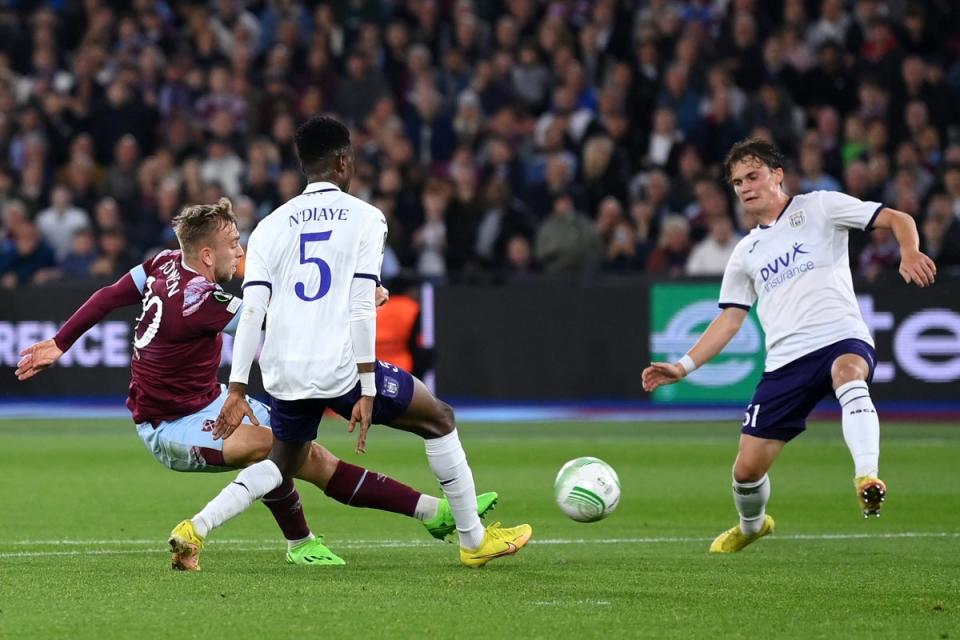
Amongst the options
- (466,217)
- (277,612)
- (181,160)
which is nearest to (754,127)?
(466,217)

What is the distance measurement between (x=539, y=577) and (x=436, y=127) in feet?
46.1

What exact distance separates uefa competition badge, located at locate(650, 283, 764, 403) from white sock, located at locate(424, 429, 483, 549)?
966 centimetres

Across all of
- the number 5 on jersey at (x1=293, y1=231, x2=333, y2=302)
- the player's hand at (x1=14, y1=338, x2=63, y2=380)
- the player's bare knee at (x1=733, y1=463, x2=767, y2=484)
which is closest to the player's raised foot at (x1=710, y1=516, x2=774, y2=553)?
the player's bare knee at (x1=733, y1=463, x2=767, y2=484)

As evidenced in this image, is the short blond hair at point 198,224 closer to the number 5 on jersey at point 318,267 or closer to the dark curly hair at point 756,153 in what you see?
the number 5 on jersey at point 318,267

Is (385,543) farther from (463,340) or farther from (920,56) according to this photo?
(920,56)

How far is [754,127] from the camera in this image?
65.5ft

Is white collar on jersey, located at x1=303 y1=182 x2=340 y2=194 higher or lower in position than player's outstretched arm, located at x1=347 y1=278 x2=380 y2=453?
higher

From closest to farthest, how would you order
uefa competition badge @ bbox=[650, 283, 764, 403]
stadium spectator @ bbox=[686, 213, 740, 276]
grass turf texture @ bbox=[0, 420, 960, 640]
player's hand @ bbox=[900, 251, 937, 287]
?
grass turf texture @ bbox=[0, 420, 960, 640] < player's hand @ bbox=[900, 251, 937, 287] < uefa competition badge @ bbox=[650, 283, 764, 403] < stadium spectator @ bbox=[686, 213, 740, 276]

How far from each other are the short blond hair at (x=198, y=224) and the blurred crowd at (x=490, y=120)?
1005cm

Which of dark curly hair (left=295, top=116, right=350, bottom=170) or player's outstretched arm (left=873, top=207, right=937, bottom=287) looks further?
player's outstretched arm (left=873, top=207, right=937, bottom=287)

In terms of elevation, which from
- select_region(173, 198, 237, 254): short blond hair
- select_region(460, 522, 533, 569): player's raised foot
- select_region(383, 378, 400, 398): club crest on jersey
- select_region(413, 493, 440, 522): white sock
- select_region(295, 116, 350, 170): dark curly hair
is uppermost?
select_region(295, 116, 350, 170): dark curly hair

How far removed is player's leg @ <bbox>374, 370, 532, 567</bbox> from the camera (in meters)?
7.52

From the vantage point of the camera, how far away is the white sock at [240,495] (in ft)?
24.4

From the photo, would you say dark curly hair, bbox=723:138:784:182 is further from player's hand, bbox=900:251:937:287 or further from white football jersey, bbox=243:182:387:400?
white football jersey, bbox=243:182:387:400
